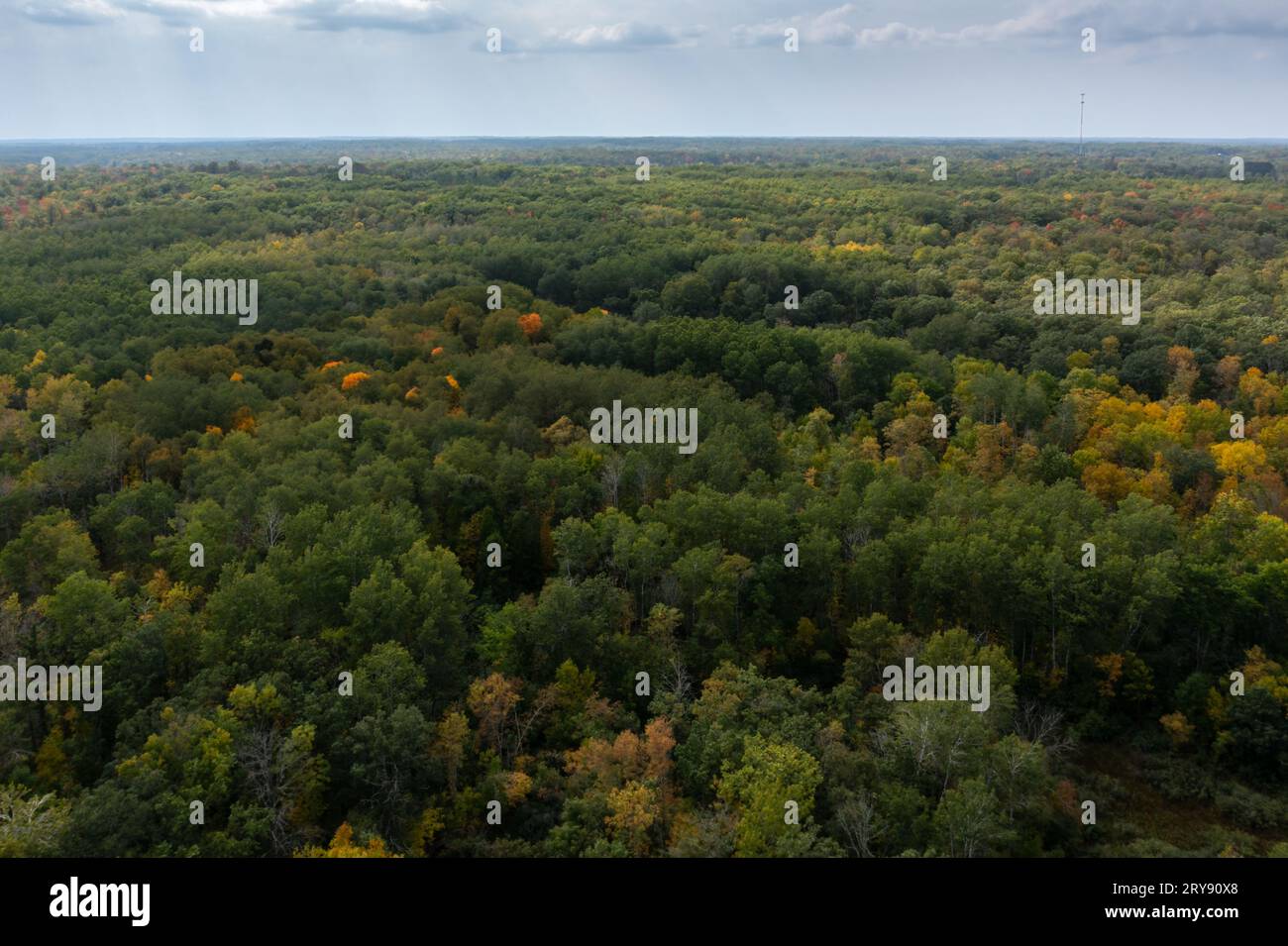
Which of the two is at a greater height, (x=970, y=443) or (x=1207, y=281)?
(x=1207, y=281)

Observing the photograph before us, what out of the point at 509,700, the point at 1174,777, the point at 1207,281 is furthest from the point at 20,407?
the point at 1207,281

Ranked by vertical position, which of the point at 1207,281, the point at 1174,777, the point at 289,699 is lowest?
the point at 1174,777

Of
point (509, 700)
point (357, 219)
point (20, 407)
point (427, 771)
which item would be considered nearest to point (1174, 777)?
point (509, 700)

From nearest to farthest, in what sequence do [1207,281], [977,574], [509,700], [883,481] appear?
[509,700] → [977,574] → [883,481] → [1207,281]

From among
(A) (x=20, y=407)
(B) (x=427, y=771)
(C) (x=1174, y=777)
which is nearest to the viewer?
(B) (x=427, y=771)
